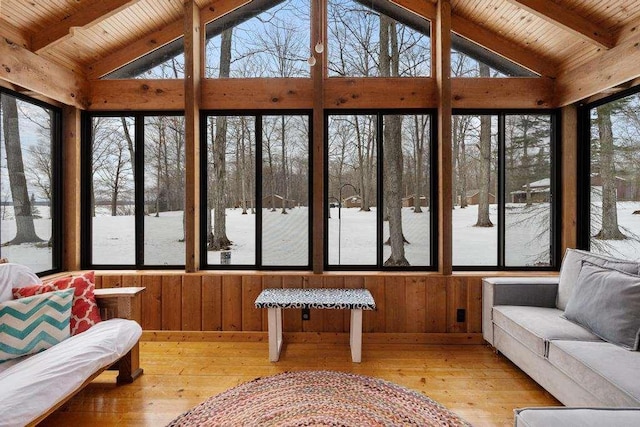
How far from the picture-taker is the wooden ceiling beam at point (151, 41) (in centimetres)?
356

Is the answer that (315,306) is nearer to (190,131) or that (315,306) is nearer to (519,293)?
(519,293)

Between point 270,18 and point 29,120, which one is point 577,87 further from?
point 29,120

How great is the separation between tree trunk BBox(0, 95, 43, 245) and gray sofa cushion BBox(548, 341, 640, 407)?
14.8ft

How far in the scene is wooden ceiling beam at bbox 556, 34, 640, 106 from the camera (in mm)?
2689

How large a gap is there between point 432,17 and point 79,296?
4159 mm

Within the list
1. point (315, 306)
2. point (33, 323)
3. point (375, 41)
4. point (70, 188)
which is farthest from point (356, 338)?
point (70, 188)

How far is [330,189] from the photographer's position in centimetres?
360

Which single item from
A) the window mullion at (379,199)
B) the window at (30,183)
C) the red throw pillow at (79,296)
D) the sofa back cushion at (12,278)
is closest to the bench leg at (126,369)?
the red throw pillow at (79,296)

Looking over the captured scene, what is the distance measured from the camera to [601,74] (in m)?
2.96

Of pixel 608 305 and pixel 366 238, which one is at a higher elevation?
pixel 366 238

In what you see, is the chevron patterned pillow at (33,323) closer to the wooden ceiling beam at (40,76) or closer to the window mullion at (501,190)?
the wooden ceiling beam at (40,76)

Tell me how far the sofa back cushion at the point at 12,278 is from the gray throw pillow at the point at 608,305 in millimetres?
4020

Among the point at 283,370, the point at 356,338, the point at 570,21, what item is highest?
the point at 570,21

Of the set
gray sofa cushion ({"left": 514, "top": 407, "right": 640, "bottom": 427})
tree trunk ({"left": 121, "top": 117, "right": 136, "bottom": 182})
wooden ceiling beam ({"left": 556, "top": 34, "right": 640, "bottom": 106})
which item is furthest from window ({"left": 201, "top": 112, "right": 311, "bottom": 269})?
wooden ceiling beam ({"left": 556, "top": 34, "right": 640, "bottom": 106})
